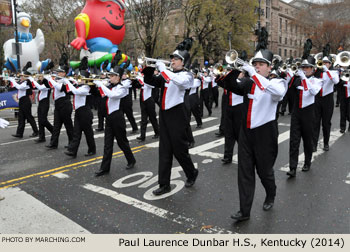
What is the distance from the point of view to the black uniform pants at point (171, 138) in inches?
192

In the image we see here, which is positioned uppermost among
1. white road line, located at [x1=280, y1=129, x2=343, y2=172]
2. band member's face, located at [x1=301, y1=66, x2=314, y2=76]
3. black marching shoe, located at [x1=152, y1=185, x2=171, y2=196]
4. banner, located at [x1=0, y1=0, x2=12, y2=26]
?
banner, located at [x1=0, y1=0, x2=12, y2=26]

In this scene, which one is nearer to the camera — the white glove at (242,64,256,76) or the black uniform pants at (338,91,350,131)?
the white glove at (242,64,256,76)

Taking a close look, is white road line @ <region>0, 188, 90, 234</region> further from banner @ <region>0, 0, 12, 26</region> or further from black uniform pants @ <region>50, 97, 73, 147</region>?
banner @ <region>0, 0, 12, 26</region>

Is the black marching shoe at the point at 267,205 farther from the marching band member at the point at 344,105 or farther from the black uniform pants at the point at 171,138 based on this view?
the marching band member at the point at 344,105

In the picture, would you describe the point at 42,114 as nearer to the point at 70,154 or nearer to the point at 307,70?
the point at 70,154

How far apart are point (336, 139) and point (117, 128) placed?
6.21 metres

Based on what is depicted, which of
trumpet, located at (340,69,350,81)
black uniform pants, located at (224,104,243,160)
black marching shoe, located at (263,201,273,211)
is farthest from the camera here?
trumpet, located at (340,69,350,81)

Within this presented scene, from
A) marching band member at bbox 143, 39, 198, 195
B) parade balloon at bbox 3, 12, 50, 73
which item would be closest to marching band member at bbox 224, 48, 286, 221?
marching band member at bbox 143, 39, 198, 195

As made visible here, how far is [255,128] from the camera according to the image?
3.99 meters

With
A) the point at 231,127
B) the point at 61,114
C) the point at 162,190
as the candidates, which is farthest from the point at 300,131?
the point at 61,114

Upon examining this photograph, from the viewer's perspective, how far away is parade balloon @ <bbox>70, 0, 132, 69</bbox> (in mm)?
19188

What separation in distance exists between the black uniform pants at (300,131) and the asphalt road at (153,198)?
1.25ft

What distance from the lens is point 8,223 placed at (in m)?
4.04

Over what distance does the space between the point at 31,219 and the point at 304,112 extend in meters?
4.85
